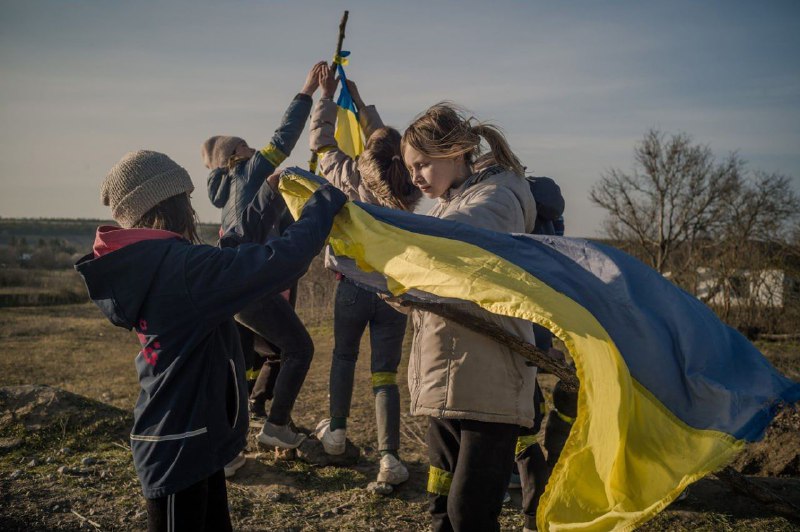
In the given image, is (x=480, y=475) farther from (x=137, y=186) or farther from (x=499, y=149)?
(x=137, y=186)

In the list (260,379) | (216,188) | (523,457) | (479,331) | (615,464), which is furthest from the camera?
(260,379)

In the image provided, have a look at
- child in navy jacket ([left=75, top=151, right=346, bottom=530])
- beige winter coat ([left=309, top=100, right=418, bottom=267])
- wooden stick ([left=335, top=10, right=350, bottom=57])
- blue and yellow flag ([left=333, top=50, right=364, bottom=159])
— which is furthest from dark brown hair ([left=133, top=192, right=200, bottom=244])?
wooden stick ([left=335, top=10, right=350, bottom=57])

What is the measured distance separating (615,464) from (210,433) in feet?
4.88

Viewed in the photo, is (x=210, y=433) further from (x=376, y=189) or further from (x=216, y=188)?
(x=216, y=188)

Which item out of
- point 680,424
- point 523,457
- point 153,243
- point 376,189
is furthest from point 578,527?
point 376,189

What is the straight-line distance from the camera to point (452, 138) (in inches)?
107

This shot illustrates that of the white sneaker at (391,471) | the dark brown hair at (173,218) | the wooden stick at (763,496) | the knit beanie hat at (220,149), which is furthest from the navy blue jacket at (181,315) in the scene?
the wooden stick at (763,496)

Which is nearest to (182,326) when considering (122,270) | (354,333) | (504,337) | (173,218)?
(122,270)

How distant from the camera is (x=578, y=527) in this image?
217cm

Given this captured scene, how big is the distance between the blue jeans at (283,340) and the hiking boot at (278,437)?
4 cm

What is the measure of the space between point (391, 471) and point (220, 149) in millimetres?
2665

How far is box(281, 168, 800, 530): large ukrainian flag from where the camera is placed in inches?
86.3

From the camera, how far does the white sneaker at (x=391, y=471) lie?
13.7ft

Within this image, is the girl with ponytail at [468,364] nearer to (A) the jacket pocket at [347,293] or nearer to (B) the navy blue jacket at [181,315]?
(B) the navy blue jacket at [181,315]
